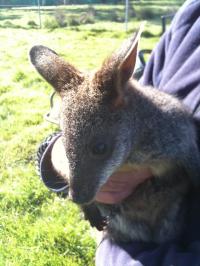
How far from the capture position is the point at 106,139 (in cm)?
262

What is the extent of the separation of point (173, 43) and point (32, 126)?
4052 millimetres

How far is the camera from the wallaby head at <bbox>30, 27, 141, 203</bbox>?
8.30 feet

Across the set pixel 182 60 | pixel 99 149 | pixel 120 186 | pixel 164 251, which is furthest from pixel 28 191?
pixel 164 251

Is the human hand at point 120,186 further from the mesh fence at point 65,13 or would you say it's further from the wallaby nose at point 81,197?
the mesh fence at point 65,13

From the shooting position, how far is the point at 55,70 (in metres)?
2.68

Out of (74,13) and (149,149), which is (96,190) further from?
(74,13)

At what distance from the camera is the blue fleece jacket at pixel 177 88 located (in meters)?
2.34

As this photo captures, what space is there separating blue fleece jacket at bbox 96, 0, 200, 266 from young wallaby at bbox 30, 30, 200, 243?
8cm

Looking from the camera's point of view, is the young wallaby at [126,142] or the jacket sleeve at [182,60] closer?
the young wallaby at [126,142]

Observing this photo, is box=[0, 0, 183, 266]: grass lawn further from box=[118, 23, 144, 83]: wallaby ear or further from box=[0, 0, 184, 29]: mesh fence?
box=[0, 0, 184, 29]: mesh fence

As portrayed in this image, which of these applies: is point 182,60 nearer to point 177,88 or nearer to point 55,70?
point 177,88

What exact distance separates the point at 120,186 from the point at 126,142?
227 mm

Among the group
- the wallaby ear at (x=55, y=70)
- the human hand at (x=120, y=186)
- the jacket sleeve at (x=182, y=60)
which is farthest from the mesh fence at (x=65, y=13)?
the human hand at (x=120, y=186)

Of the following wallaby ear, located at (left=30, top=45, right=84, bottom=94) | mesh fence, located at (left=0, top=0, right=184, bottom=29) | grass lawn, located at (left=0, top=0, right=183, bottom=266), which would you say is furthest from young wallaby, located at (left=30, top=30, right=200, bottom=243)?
mesh fence, located at (left=0, top=0, right=184, bottom=29)
